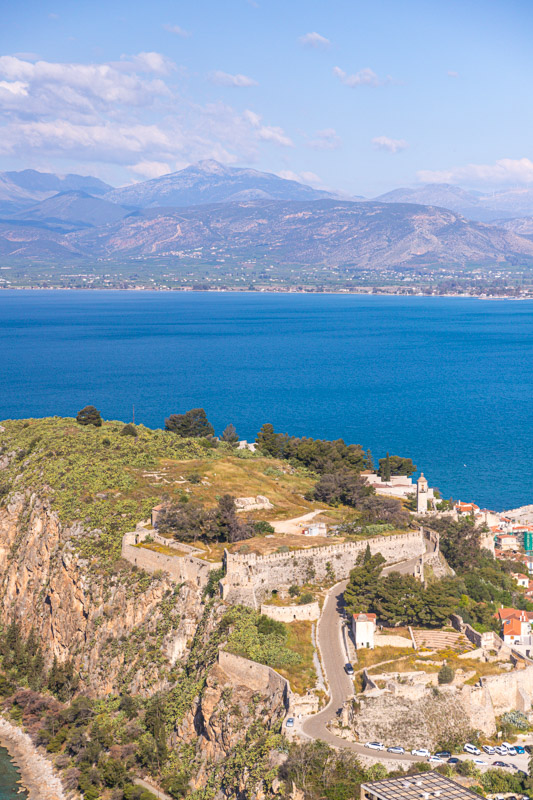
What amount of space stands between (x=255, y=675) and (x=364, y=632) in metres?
5.98

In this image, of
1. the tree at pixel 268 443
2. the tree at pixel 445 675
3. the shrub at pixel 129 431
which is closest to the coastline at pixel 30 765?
the tree at pixel 445 675

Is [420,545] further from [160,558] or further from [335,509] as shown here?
[160,558]

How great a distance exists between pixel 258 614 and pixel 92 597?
12.5 m

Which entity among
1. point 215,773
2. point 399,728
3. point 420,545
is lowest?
point 215,773

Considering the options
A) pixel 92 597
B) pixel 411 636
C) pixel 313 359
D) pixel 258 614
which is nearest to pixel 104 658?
pixel 92 597

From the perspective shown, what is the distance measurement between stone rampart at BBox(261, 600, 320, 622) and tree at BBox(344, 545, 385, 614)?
1.86 m

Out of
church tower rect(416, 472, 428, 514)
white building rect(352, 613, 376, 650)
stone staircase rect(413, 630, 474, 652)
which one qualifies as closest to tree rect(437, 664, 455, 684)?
stone staircase rect(413, 630, 474, 652)

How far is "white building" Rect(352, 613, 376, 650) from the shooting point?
42.2 meters

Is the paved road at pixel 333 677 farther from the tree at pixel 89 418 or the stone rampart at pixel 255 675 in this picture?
the tree at pixel 89 418

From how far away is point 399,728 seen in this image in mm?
37469

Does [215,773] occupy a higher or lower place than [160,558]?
lower

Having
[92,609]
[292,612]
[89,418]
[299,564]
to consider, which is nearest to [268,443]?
[89,418]

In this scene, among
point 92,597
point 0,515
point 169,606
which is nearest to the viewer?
point 169,606

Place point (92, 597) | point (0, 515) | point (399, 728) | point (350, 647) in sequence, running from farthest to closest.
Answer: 1. point (0, 515)
2. point (92, 597)
3. point (350, 647)
4. point (399, 728)
